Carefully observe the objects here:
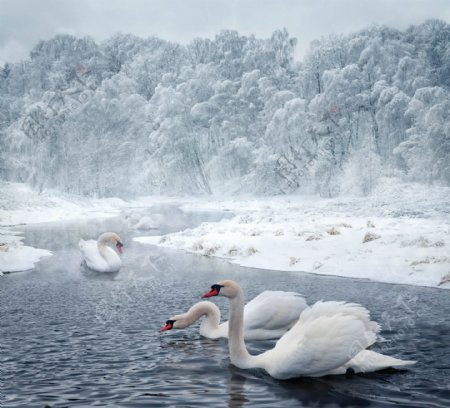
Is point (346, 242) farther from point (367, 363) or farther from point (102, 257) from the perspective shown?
point (367, 363)

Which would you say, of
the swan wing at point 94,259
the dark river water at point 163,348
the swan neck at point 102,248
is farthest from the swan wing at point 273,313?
the swan neck at point 102,248

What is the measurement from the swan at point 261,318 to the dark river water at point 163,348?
218mm

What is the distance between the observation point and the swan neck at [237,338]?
266 inches

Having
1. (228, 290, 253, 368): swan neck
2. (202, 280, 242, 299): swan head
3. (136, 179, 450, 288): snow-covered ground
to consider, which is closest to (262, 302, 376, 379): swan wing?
(228, 290, 253, 368): swan neck

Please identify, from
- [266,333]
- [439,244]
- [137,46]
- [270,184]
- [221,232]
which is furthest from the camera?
[137,46]

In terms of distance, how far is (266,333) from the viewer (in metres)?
8.38

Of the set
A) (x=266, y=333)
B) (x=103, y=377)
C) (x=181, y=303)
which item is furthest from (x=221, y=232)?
(x=103, y=377)

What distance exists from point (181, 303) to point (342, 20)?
154 feet

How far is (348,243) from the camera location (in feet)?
57.8

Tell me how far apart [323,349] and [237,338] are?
1.30 meters

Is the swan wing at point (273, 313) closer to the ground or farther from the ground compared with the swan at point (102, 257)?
closer to the ground

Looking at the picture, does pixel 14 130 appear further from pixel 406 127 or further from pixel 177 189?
pixel 406 127

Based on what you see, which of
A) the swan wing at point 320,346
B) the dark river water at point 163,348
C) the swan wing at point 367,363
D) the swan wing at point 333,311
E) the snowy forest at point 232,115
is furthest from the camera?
the snowy forest at point 232,115

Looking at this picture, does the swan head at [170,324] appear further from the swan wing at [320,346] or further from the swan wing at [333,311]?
the swan wing at [333,311]
